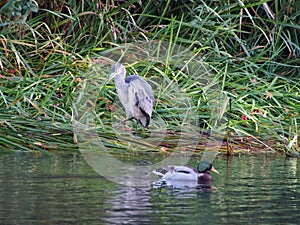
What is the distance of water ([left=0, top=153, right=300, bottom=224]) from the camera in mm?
5066

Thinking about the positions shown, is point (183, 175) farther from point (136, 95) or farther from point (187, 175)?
point (136, 95)

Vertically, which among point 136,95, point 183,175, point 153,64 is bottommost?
point 183,175

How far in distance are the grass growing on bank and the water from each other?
1.20m

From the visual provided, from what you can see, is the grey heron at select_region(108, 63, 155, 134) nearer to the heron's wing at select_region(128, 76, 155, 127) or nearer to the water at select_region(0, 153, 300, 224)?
the heron's wing at select_region(128, 76, 155, 127)

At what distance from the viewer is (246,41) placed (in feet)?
35.1

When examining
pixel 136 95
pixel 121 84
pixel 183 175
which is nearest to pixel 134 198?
pixel 183 175

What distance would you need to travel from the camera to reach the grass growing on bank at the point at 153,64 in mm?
8648

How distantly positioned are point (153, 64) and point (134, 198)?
4.04 metres

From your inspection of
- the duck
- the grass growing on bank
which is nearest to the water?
the duck

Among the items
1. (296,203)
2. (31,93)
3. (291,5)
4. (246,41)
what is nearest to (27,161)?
(31,93)

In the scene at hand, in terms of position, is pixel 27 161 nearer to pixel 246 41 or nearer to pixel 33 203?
pixel 33 203

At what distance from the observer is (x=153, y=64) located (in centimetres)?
963

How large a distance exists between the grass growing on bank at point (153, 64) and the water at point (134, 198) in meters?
1.20

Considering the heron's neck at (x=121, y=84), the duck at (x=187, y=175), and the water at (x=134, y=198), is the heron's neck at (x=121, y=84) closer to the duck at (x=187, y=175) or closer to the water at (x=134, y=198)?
the water at (x=134, y=198)
